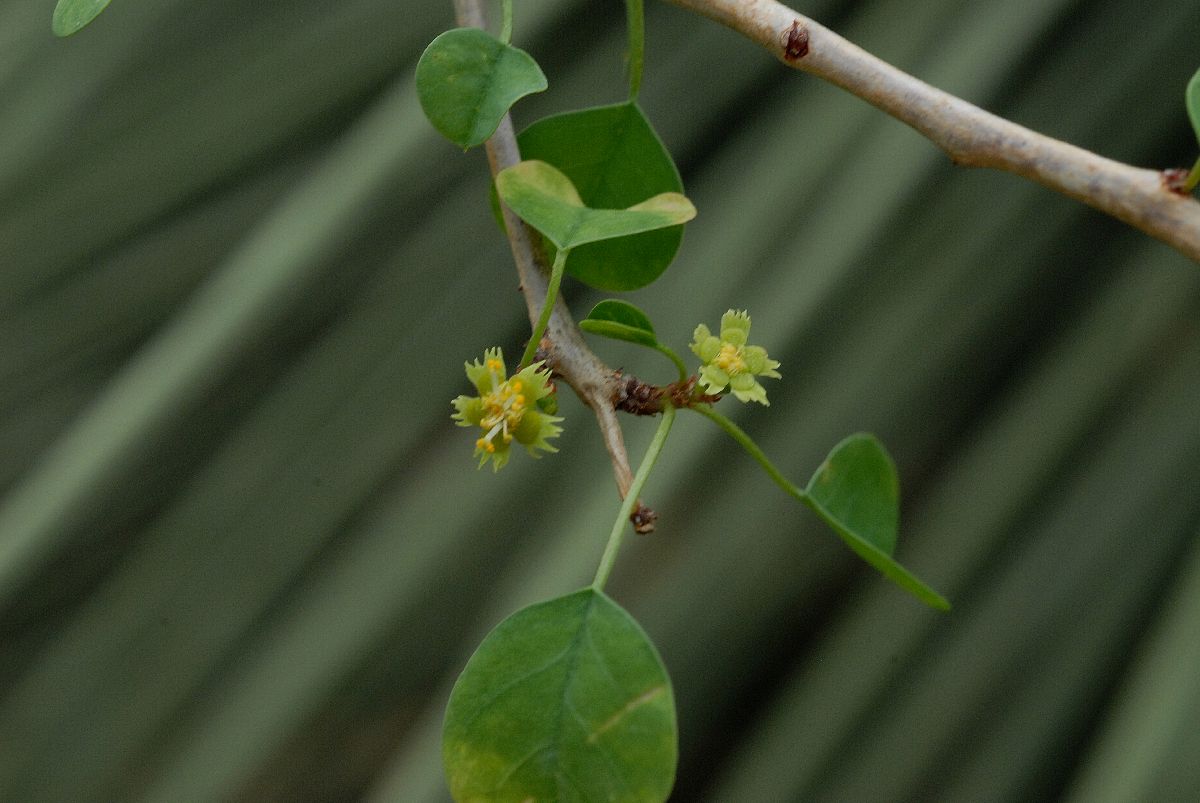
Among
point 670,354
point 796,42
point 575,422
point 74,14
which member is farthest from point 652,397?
point 575,422

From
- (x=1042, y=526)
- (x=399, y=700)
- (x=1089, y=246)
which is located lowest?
(x=399, y=700)

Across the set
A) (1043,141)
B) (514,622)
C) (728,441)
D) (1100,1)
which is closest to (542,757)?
(514,622)

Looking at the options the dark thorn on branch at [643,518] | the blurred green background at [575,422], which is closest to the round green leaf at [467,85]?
the dark thorn on branch at [643,518]

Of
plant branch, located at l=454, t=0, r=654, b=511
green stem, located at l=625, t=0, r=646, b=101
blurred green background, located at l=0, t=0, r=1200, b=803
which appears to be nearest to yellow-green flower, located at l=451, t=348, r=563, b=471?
plant branch, located at l=454, t=0, r=654, b=511

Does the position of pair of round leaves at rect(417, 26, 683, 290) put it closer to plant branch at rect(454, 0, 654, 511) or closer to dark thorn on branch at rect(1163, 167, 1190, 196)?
plant branch at rect(454, 0, 654, 511)

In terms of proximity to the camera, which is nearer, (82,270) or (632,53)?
(632,53)

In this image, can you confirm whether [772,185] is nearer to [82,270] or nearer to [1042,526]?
[1042,526]
